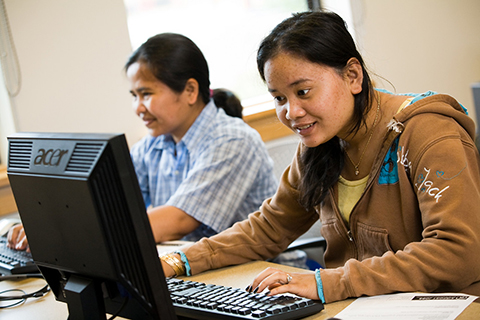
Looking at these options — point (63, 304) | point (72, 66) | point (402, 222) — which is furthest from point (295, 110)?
point (72, 66)

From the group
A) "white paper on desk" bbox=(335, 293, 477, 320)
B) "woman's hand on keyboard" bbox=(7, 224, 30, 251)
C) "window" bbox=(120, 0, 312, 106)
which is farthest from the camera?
"window" bbox=(120, 0, 312, 106)

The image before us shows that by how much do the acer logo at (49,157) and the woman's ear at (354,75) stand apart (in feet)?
2.08

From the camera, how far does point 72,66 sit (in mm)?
2459

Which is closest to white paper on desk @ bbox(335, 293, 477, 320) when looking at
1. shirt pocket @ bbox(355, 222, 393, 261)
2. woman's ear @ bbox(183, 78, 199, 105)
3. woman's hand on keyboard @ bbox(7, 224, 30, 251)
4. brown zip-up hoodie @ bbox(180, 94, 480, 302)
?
brown zip-up hoodie @ bbox(180, 94, 480, 302)

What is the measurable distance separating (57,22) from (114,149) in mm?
2012

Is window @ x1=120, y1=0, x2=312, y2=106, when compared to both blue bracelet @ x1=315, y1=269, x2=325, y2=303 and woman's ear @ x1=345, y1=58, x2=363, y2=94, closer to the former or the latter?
woman's ear @ x1=345, y1=58, x2=363, y2=94

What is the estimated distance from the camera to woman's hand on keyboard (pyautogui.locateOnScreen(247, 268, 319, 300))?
2.92 ft

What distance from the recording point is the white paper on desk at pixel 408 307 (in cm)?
76

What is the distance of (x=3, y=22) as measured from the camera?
227 centimetres

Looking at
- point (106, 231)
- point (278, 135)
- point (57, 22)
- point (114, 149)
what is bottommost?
point (278, 135)

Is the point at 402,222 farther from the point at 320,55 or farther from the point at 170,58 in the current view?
the point at 170,58

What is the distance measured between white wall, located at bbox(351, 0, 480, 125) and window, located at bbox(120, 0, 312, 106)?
64 cm

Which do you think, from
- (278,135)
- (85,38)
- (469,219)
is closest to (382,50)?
(278,135)

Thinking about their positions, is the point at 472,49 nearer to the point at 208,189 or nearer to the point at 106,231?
the point at 208,189
